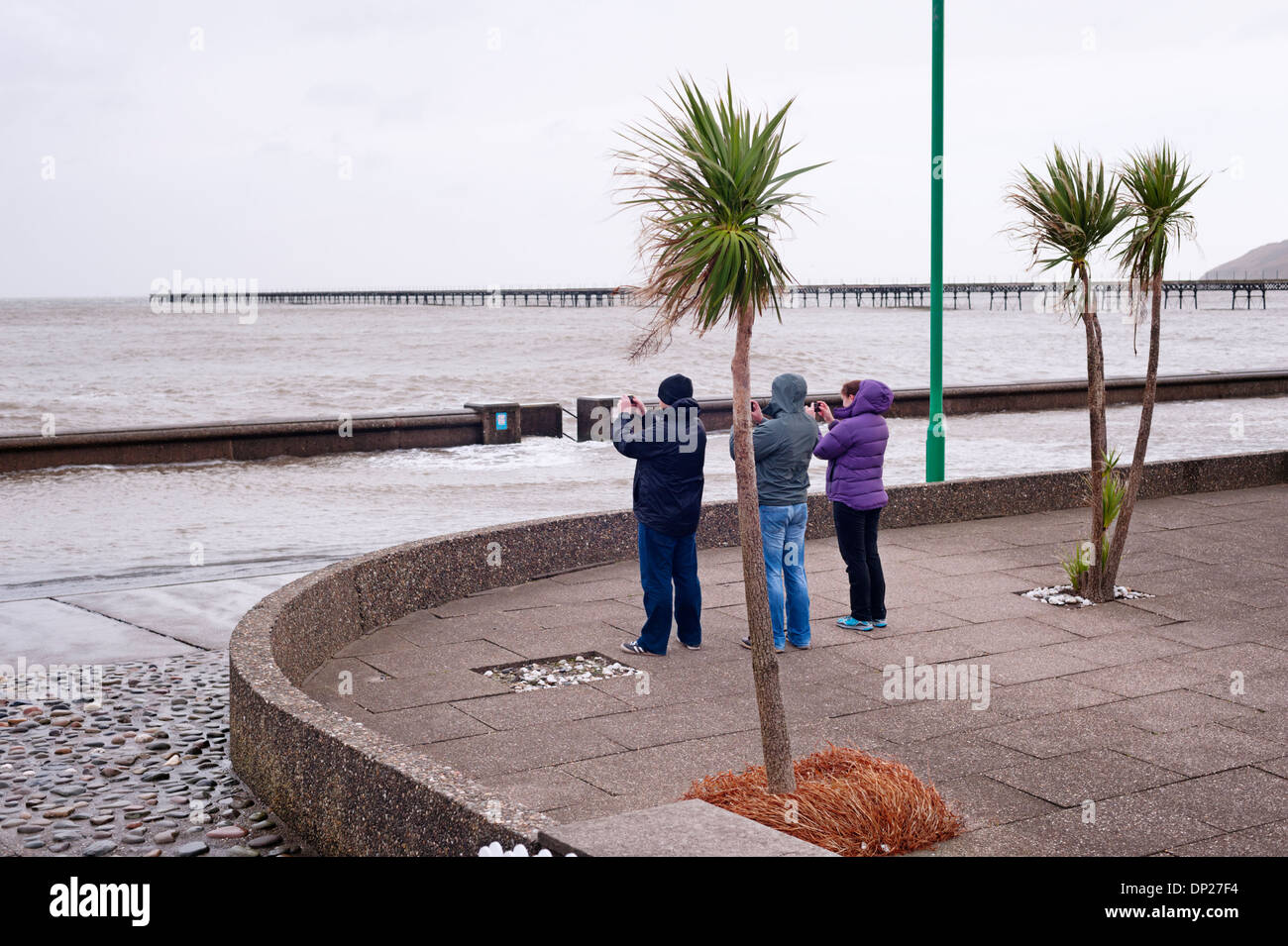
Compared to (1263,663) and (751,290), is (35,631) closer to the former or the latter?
(751,290)

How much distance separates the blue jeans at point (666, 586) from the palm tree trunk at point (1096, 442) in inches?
117

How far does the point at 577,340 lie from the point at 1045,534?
2822 inches

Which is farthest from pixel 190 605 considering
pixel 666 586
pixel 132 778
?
pixel 666 586

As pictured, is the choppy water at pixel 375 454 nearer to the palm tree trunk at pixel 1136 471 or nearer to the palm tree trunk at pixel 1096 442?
the palm tree trunk at pixel 1096 442

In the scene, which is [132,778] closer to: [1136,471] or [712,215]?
[712,215]

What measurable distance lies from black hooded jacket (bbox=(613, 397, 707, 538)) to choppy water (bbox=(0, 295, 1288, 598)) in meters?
5.19

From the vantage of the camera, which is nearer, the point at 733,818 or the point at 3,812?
the point at 733,818

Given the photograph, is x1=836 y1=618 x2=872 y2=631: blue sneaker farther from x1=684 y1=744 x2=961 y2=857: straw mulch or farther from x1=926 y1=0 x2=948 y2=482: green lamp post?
x1=926 y1=0 x2=948 y2=482: green lamp post

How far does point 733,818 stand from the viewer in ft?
12.9

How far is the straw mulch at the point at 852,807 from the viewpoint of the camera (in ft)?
14.7

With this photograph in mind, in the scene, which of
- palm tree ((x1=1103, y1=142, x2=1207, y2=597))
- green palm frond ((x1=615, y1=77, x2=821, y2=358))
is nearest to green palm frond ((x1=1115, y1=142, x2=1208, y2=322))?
palm tree ((x1=1103, y1=142, x2=1207, y2=597))

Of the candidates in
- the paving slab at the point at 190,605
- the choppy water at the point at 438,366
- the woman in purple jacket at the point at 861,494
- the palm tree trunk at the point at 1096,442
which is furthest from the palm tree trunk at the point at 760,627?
the choppy water at the point at 438,366
